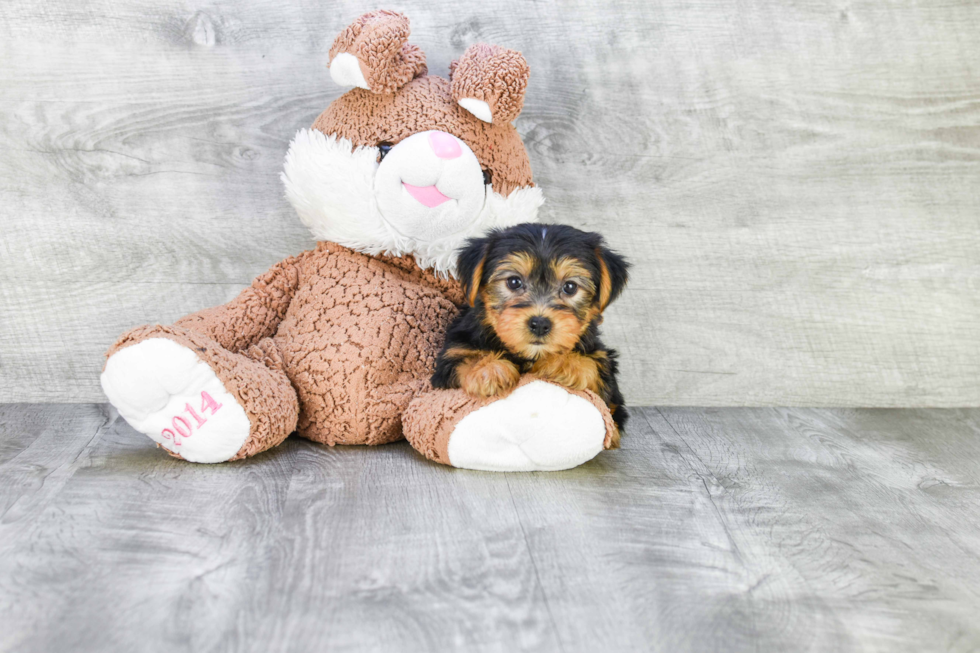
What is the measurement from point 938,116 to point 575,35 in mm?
1423

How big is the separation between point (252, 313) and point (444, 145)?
2.49 feet

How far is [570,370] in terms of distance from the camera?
2.06m

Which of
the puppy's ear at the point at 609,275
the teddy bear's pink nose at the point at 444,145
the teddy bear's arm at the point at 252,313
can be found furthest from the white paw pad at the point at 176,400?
the puppy's ear at the point at 609,275

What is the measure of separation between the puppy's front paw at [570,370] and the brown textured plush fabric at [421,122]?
22.7 inches

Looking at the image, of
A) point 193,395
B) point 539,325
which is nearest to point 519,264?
point 539,325

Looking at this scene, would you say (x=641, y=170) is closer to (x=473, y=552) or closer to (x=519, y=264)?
(x=519, y=264)

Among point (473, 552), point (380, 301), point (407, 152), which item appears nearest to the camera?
point (473, 552)

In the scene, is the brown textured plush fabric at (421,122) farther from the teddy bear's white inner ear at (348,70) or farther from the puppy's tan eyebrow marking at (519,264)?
the puppy's tan eyebrow marking at (519,264)

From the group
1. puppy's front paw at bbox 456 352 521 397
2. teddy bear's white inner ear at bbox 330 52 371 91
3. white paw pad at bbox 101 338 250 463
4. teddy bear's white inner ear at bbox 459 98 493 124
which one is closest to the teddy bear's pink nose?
Answer: teddy bear's white inner ear at bbox 459 98 493 124

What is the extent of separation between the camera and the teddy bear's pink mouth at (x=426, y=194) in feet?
7.28

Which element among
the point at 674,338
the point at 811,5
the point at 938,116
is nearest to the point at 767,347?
the point at 674,338

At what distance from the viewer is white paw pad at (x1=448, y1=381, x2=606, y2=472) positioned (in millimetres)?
2018

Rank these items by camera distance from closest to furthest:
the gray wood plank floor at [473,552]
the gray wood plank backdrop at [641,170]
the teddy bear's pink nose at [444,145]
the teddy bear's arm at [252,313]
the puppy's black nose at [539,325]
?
the gray wood plank floor at [473,552] < the puppy's black nose at [539,325] < the teddy bear's pink nose at [444,145] < the teddy bear's arm at [252,313] < the gray wood plank backdrop at [641,170]

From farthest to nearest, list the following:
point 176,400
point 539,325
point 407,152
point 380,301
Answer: point 380,301
point 407,152
point 176,400
point 539,325
